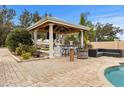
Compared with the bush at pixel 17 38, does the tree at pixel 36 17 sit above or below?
above

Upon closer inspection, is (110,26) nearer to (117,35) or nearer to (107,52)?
(117,35)

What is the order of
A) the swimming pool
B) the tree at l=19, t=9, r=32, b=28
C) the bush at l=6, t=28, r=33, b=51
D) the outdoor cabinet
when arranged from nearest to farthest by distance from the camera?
the swimming pool
the outdoor cabinet
the bush at l=6, t=28, r=33, b=51
the tree at l=19, t=9, r=32, b=28

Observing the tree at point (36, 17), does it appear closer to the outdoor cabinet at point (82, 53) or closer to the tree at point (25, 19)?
the tree at point (25, 19)

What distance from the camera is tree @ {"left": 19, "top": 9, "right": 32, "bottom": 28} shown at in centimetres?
3688

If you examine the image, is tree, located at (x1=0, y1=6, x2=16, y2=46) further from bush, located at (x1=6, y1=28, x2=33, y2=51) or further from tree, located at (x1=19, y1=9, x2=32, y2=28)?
bush, located at (x1=6, y1=28, x2=33, y2=51)

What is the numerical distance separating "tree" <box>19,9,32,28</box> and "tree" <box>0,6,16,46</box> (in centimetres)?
181

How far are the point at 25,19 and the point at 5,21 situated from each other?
13.4ft

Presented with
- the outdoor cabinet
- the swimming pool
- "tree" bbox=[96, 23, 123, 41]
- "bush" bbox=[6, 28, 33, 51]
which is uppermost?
"tree" bbox=[96, 23, 123, 41]

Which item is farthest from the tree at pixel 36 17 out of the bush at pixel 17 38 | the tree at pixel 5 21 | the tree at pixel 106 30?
the bush at pixel 17 38

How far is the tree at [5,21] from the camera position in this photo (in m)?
32.3

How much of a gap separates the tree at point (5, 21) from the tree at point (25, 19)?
5.93 ft

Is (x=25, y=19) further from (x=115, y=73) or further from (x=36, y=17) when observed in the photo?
(x=115, y=73)

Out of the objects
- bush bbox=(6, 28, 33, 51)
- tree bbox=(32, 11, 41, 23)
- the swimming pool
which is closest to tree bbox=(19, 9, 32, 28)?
tree bbox=(32, 11, 41, 23)
